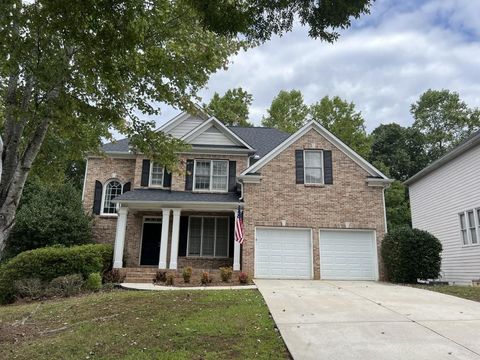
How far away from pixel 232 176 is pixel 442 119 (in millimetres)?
29260

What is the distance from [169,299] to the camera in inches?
398

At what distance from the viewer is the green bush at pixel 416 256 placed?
14836 mm

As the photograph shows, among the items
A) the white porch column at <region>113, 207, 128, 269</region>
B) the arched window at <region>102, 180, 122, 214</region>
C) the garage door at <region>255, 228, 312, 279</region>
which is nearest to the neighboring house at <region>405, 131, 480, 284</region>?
the garage door at <region>255, 228, 312, 279</region>

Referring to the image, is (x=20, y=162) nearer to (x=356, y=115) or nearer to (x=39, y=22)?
(x=39, y=22)

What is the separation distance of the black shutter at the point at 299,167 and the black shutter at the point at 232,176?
10.9ft

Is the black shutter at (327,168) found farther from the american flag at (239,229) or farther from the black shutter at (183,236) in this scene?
the black shutter at (183,236)

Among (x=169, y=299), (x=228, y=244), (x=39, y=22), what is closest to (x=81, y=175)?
(x=228, y=244)

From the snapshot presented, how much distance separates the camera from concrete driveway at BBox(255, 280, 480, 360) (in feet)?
19.6

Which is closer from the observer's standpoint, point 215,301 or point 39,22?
point 39,22

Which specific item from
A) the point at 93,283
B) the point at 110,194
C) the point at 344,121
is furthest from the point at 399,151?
the point at 93,283

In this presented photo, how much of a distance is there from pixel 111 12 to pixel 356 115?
31.1m

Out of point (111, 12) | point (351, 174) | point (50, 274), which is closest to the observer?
Answer: point (111, 12)

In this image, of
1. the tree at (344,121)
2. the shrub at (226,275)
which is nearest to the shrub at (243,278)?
the shrub at (226,275)

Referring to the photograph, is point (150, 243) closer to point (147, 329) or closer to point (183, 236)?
point (183, 236)
